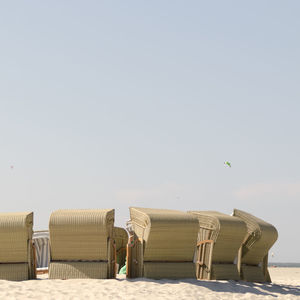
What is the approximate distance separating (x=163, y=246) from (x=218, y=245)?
215 cm

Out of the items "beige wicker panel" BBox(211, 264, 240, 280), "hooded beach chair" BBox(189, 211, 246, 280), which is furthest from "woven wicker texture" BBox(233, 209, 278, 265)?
"beige wicker panel" BBox(211, 264, 240, 280)

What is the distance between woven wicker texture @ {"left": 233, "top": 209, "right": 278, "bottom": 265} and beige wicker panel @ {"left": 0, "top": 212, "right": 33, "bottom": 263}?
6867 millimetres

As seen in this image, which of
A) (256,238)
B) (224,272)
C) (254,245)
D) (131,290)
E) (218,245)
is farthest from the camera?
(254,245)

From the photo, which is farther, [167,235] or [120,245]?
[120,245]

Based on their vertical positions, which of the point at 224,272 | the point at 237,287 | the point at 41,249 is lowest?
the point at 41,249

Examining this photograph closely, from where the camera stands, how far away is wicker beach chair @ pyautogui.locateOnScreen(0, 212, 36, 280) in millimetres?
16297

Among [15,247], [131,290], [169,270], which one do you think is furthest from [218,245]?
[15,247]

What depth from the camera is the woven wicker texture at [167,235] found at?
1639 centimetres

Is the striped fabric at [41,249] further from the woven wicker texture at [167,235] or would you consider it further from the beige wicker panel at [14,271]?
the woven wicker texture at [167,235]

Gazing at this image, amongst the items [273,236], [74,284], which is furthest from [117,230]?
[74,284]

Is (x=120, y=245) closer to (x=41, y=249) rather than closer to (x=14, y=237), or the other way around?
(x=41, y=249)

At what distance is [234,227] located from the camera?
18000 millimetres

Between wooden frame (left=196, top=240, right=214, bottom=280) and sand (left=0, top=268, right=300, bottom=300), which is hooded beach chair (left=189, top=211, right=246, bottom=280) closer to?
wooden frame (left=196, top=240, right=214, bottom=280)

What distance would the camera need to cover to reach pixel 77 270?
54.0 feet
